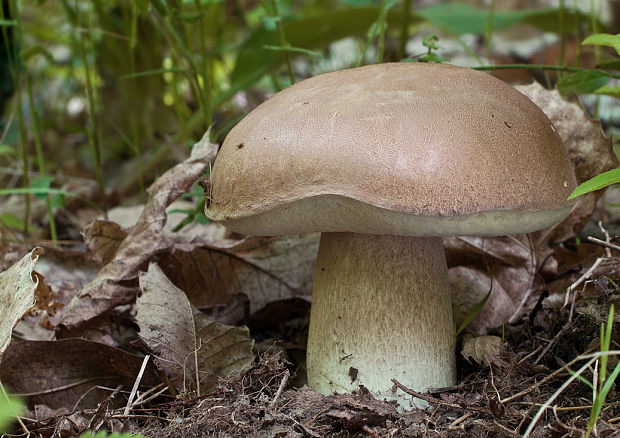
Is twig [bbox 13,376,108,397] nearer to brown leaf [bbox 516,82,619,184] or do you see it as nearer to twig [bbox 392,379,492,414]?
twig [bbox 392,379,492,414]

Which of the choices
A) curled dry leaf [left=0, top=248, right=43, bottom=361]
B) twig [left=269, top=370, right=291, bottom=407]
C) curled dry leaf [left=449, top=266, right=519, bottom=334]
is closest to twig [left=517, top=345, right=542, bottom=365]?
curled dry leaf [left=449, top=266, right=519, bottom=334]

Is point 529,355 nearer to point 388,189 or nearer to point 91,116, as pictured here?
point 388,189

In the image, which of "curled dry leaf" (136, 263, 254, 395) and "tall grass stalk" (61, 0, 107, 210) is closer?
"curled dry leaf" (136, 263, 254, 395)

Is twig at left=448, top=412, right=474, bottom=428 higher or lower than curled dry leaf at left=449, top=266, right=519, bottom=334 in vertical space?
higher

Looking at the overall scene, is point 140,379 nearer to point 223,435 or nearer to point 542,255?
point 223,435

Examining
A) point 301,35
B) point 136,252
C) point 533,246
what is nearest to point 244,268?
point 136,252

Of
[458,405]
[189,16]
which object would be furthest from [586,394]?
[189,16]
